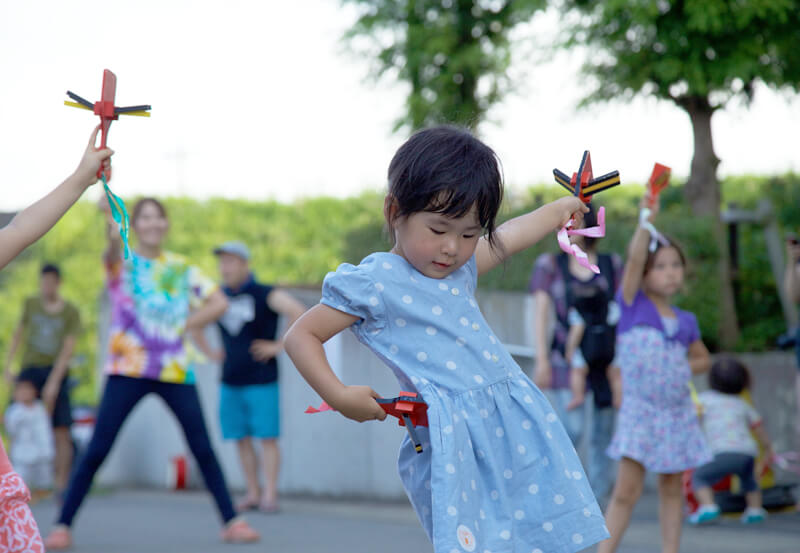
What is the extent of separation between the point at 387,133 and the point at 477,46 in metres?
1.36

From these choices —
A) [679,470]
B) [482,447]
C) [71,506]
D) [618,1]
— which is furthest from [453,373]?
[618,1]

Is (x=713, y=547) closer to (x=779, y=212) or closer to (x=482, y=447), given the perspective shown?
(x=482, y=447)

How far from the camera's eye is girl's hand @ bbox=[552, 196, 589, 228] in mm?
3135

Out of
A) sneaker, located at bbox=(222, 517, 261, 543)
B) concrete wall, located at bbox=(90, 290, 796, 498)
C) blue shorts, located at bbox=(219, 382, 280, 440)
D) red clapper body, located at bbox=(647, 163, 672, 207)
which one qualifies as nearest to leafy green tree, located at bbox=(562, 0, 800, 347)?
concrete wall, located at bbox=(90, 290, 796, 498)

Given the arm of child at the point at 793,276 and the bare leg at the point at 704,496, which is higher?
the arm of child at the point at 793,276

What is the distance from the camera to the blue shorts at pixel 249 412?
734cm

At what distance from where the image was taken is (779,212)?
366 inches

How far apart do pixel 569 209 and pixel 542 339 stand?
321 centimetres

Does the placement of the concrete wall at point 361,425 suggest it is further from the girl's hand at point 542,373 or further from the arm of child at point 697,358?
the arm of child at point 697,358

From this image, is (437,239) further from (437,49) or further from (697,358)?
(437,49)

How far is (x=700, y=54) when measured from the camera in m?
8.53

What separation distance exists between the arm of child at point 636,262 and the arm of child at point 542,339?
1.58m

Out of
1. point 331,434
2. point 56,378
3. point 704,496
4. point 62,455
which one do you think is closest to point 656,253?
point 704,496

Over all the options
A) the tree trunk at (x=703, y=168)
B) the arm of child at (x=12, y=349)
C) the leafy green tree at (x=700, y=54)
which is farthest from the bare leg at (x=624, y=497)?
the arm of child at (x=12, y=349)
